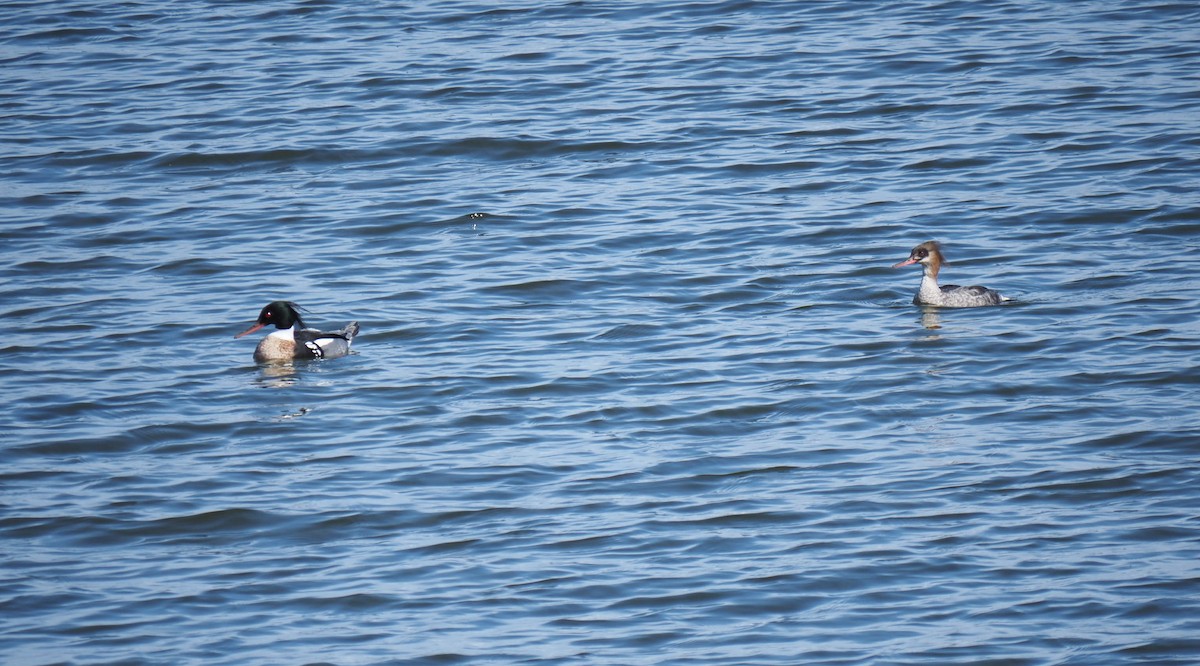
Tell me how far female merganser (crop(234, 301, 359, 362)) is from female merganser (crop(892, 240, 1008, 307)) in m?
4.44

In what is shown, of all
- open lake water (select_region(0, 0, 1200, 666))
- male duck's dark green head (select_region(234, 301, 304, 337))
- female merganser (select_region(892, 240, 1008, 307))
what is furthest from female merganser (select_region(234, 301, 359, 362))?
female merganser (select_region(892, 240, 1008, 307))

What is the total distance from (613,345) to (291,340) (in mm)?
2381

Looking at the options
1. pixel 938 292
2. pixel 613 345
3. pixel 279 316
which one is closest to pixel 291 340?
pixel 279 316

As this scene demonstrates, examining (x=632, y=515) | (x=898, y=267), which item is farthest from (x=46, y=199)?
(x=632, y=515)

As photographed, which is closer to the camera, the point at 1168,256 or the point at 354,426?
the point at 354,426

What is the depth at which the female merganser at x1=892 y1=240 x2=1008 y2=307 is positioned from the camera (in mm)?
13242

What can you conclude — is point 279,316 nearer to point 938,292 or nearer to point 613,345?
point 613,345

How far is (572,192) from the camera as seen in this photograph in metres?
17.2

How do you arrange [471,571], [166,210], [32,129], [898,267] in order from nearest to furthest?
[471,571], [898,267], [166,210], [32,129]

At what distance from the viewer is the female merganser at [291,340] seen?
42.1 feet

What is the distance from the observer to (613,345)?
12.9 metres

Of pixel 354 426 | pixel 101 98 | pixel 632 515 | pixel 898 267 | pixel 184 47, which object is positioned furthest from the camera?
pixel 184 47

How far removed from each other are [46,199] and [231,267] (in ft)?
10.4

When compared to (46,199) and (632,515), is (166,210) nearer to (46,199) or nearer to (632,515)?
(46,199)
